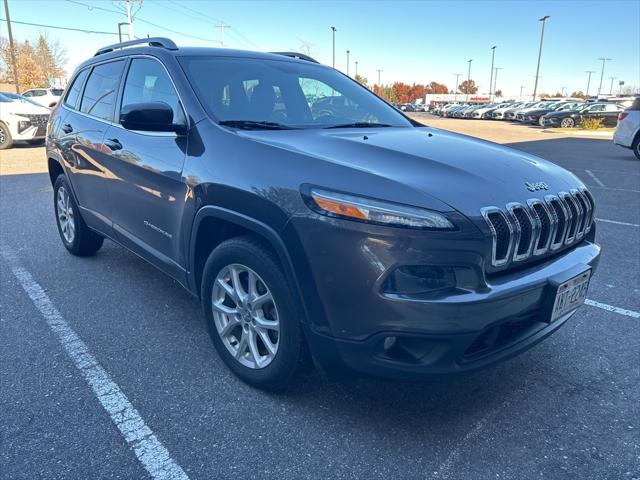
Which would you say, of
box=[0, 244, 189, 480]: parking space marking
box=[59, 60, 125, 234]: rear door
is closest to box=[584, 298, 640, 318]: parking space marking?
box=[0, 244, 189, 480]: parking space marking

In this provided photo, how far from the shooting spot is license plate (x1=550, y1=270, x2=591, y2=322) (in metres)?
2.26

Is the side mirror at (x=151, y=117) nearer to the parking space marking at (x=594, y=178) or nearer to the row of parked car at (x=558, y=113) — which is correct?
the parking space marking at (x=594, y=178)

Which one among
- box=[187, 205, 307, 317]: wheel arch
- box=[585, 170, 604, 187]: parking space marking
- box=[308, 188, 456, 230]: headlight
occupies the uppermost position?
box=[308, 188, 456, 230]: headlight

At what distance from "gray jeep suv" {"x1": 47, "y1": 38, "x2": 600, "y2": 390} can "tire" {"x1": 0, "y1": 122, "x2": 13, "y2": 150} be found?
1166 centimetres

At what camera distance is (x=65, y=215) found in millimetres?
4820

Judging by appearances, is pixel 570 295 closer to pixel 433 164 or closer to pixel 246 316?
pixel 433 164

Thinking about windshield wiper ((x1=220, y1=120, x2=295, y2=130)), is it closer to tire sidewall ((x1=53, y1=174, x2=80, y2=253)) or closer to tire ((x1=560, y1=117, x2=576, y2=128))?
tire sidewall ((x1=53, y1=174, x2=80, y2=253))

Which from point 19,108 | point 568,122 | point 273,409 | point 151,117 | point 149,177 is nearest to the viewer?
point 273,409

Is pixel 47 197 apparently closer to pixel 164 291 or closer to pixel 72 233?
pixel 72 233

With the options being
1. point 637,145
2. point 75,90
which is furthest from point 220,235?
point 637,145

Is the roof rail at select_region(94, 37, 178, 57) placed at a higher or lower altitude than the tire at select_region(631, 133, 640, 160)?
higher

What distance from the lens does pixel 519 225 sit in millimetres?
2123

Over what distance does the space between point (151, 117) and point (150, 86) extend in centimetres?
68

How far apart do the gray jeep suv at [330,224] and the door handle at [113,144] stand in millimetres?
18
